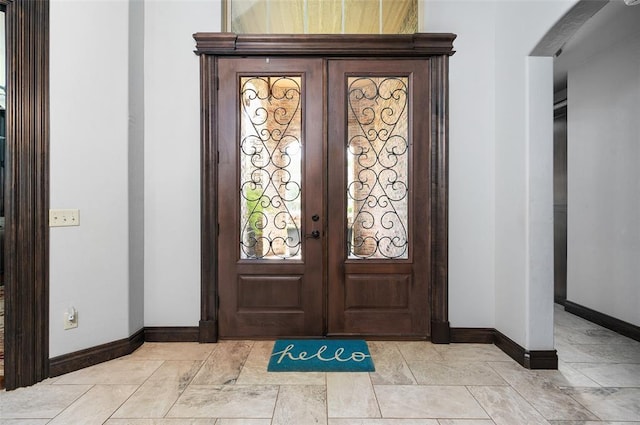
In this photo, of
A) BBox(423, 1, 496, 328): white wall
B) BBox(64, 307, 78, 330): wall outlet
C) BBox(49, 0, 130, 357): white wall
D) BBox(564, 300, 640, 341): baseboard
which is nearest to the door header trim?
BBox(423, 1, 496, 328): white wall

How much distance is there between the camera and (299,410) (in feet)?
6.44

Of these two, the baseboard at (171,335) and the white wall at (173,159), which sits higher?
the white wall at (173,159)

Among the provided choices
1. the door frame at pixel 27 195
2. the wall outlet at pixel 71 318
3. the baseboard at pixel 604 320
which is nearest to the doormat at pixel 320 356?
the wall outlet at pixel 71 318

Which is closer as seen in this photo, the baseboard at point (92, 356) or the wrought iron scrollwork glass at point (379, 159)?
the baseboard at point (92, 356)

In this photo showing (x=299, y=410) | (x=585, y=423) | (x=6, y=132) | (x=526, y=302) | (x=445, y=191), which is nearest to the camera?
(x=585, y=423)

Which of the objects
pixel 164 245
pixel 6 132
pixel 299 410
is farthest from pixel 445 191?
pixel 6 132

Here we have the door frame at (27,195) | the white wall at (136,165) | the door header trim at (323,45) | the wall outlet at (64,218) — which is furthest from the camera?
the door header trim at (323,45)

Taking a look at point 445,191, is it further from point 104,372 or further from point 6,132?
point 6,132

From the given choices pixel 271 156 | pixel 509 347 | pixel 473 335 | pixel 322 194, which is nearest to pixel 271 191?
pixel 271 156

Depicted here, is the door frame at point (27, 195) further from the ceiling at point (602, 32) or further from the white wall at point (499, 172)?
the ceiling at point (602, 32)

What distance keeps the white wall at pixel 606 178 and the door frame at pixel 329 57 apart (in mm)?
1642

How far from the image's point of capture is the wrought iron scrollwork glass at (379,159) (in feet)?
9.84

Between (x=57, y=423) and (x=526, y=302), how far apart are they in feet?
9.80

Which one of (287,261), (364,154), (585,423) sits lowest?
(585,423)
